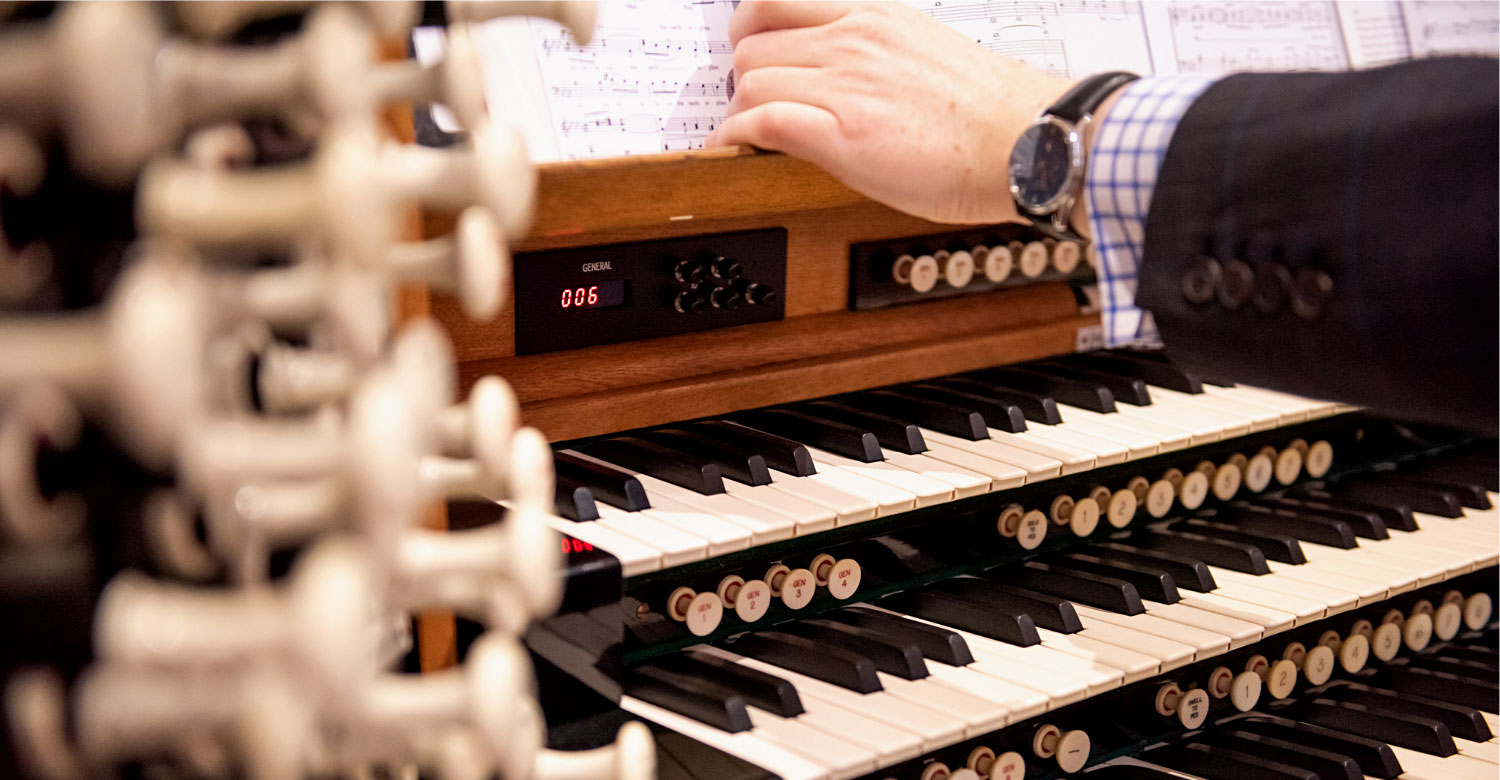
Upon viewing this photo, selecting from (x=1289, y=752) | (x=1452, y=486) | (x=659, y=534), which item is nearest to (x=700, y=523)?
(x=659, y=534)

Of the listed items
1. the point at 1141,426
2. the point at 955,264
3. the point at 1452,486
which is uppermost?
the point at 955,264

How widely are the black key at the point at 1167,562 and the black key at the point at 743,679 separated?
66 centimetres

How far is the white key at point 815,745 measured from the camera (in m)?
1.33

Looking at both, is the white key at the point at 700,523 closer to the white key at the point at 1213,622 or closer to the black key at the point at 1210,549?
the white key at the point at 1213,622

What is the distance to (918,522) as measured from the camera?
1730 mm

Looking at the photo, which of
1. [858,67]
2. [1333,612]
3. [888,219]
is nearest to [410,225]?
[858,67]

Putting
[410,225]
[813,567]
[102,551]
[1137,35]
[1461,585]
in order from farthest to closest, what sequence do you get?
[1461,585]
[1137,35]
[813,567]
[410,225]
[102,551]

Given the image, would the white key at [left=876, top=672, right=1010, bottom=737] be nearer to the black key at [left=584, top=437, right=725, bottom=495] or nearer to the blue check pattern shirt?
the black key at [left=584, top=437, right=725, bottom=495]

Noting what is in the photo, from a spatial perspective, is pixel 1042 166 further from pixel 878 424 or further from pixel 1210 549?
pixel 1210 549

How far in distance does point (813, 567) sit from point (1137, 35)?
1059 mm

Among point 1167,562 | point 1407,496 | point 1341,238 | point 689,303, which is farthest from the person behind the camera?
point 1407,496

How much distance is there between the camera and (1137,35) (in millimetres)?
2102

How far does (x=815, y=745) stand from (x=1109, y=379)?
0.85 m

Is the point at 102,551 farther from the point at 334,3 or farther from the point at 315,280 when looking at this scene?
the point at 334,3
